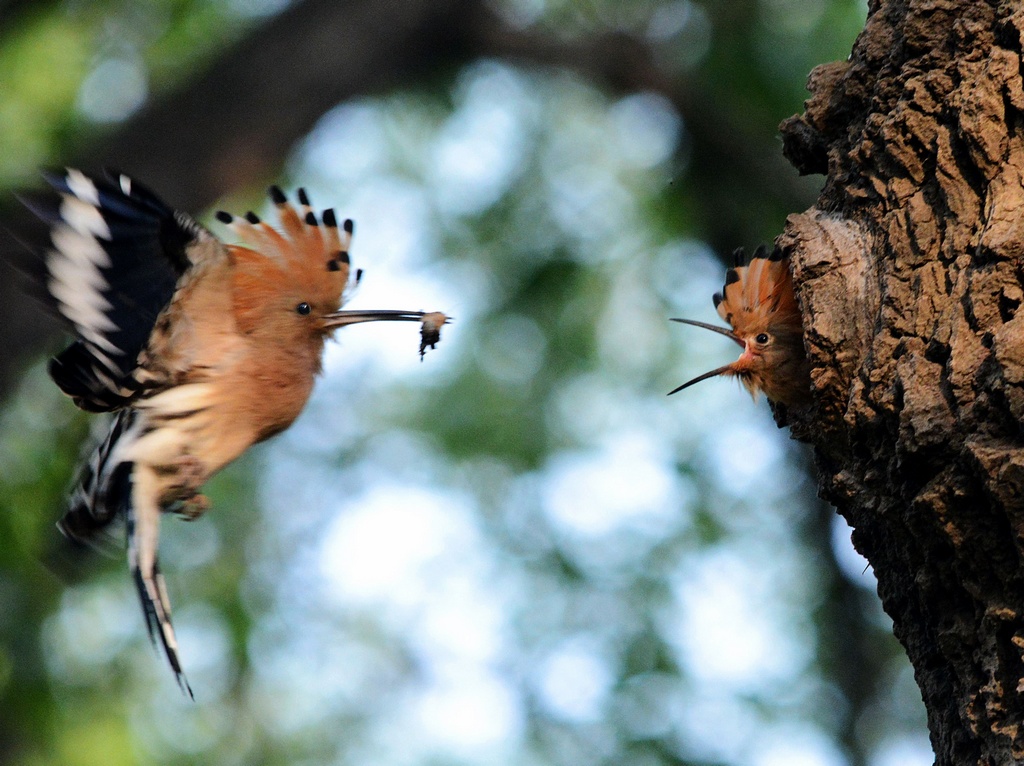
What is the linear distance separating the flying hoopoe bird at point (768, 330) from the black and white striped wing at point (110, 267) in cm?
128

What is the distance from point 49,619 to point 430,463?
436 cm

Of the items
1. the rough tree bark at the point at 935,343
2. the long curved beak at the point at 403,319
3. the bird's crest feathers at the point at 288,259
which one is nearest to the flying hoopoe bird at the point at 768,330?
the rough tree bark at the point at 935,343

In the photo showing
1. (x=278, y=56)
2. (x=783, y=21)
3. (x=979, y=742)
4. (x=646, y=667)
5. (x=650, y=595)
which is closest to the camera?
(x=979, y=742)

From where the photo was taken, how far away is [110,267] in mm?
2713

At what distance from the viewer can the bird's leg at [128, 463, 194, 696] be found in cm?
278

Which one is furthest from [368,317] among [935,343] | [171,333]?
[935,343]

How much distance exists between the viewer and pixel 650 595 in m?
8.84

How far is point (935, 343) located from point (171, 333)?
184 centimetres

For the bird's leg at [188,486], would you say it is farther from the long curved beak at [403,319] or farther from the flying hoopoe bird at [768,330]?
the flying hoopoe bird at [768,330]

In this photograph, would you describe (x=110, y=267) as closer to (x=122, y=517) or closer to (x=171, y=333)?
(x=171, y=333)

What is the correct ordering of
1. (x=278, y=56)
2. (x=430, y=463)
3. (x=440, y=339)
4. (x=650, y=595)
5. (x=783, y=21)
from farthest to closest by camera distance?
(x=430, y=463), (x=650, y=595), (x=783, y=21), (x=278, y=56), (x=440, y=339)

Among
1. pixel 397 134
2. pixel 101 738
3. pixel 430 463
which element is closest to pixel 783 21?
pixel 397 134

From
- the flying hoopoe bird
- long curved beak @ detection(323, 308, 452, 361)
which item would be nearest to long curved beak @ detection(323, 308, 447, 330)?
long curved beak @ detection(323, 308, 452, 361)

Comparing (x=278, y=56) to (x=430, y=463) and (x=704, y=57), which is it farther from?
(x=430, y=463)
